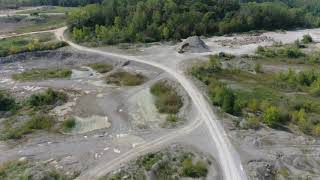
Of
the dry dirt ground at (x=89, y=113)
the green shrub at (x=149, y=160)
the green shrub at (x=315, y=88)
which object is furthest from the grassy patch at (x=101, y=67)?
the green shrub at (x=315, y=88)

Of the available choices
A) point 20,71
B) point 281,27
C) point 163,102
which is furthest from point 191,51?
point 281,27

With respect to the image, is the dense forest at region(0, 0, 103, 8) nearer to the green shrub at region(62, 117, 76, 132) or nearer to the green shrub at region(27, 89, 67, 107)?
the green shrub at region(27, 89, 67, 107)

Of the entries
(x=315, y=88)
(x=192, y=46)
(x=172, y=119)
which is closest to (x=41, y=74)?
(x=172, y=119)

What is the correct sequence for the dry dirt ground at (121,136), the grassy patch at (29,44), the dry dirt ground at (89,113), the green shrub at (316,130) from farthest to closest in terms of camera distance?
the grassy patch at (29,44) → the green shrub at (316,130) → the dry dirt ground at (89,113) → the dry dirt ground at (121,136)

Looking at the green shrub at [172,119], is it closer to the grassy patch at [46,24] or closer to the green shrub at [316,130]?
the green shrub at [316,130]

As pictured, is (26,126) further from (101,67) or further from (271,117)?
(271,117)
